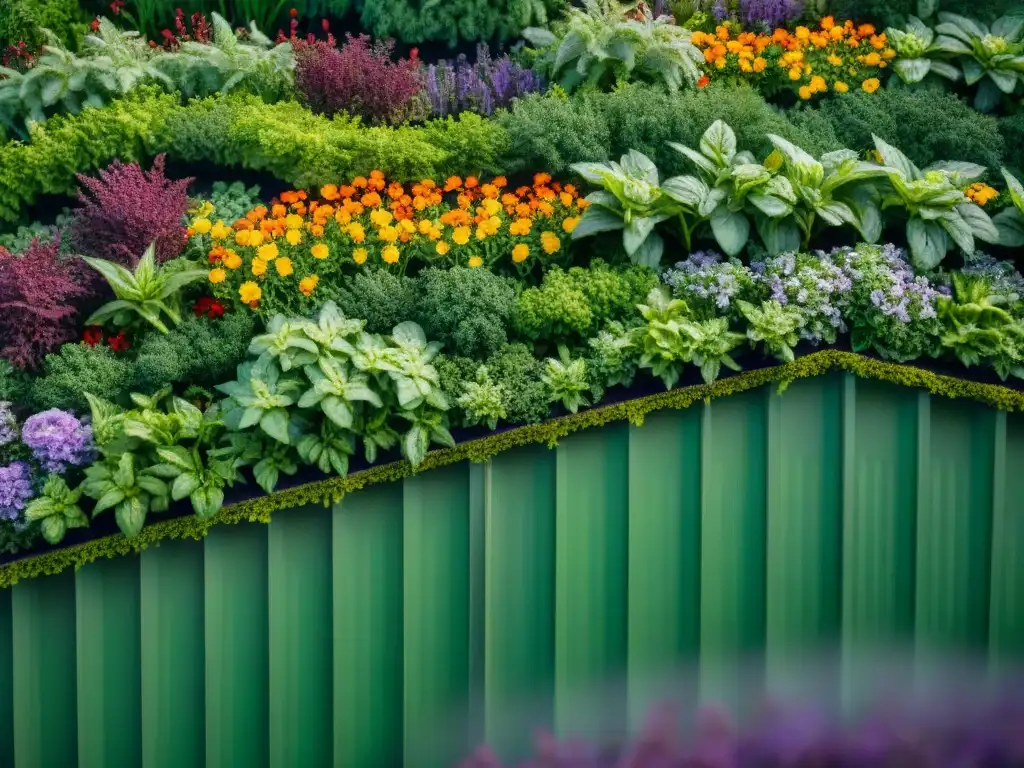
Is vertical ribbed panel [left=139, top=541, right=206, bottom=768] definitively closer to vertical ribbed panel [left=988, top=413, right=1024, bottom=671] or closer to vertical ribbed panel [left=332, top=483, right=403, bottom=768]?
vertical ribbed panel [left=332, top=483, right=403, bottom=768]

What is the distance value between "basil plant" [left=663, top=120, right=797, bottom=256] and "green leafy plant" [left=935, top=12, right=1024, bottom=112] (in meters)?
1.48

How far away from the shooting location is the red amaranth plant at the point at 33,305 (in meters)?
4.03

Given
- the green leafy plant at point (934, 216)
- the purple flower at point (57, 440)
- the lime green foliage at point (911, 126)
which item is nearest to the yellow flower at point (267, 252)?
the purple flower at point (57, 440)

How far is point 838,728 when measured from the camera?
1.04 meters

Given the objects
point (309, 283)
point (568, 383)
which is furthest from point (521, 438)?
point (309, 283)

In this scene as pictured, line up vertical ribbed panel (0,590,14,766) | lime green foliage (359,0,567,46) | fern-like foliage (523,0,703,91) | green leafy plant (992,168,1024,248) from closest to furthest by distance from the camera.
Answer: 1. vertical ribbed panel (0,590,14,766)
2. green leafy plant (992,168,1024,248)
3. fern-like foliage (523,0,703,91)
4. lime green foliage (359,0,567,46)

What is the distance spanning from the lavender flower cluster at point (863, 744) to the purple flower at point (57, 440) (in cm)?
297

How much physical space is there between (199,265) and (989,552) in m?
3.14

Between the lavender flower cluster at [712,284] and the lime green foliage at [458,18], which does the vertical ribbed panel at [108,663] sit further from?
the lime green foliage at [458,18]

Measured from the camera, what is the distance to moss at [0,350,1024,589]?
374 centimetres

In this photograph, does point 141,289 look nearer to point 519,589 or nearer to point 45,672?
point 45,672

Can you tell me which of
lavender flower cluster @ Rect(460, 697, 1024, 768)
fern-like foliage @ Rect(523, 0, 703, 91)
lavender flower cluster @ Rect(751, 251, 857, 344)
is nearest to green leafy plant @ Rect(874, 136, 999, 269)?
lavender flower cluster @ Rect(751, 251, 857, 344)

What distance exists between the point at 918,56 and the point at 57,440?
412 centimetres

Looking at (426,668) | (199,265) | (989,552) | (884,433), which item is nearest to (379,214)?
(199,265)
